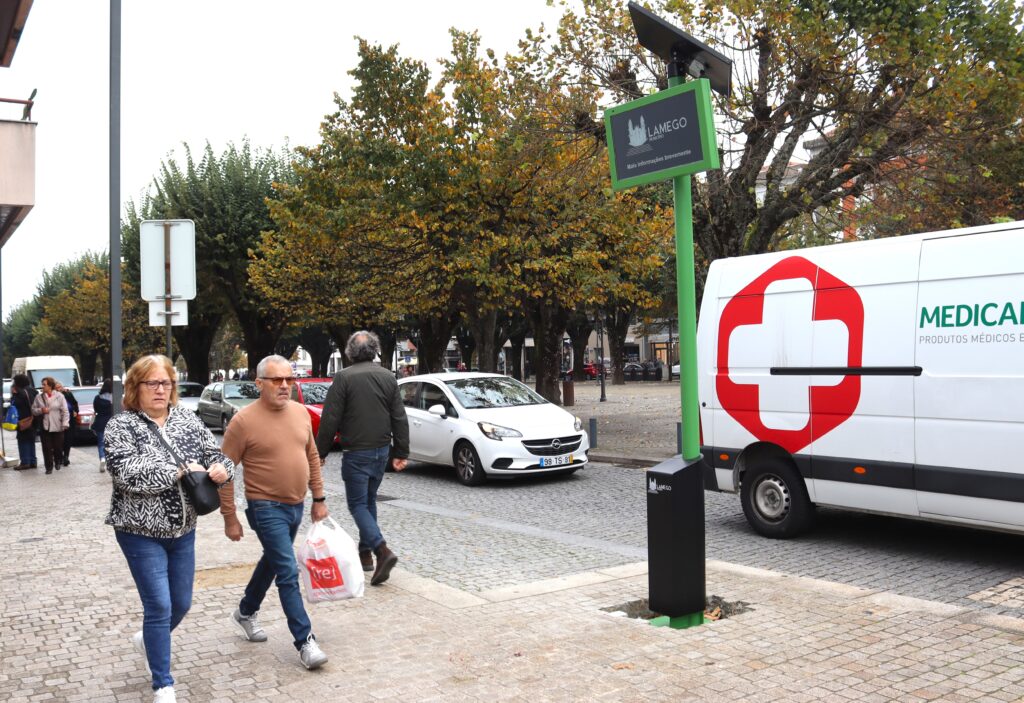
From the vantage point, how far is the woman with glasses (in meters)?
4.20

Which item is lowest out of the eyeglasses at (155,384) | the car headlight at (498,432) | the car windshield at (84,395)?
the car headlight at (498,432)

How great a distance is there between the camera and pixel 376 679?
15.4 feet

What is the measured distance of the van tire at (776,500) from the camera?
8.28 metres

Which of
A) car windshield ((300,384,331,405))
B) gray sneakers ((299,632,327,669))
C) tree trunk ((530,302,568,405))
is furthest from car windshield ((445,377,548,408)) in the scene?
tree trunk ((530,302,568,405))

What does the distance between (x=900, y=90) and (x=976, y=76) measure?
3.70 ft

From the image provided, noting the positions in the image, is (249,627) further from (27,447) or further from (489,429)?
(27,447)

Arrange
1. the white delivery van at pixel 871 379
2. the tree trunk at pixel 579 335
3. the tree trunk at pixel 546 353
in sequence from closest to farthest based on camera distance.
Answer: the white delivery van at pixel 871 379
the tree trunk at pixel 546 353
the tree trunk at pixel 579 335

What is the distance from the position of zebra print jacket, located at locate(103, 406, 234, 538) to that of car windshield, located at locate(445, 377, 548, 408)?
9031mm

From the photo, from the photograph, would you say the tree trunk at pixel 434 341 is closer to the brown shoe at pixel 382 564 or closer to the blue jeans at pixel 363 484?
the blue jeans at pixel 363 484

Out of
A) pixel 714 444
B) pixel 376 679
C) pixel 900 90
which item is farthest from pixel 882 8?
pixel 376 679

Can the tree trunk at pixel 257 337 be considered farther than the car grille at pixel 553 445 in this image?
Yes

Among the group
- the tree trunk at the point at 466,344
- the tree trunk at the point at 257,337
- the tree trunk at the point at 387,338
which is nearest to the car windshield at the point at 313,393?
the tree trunk at the point at 257,337

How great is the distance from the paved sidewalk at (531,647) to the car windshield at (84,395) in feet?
63.0

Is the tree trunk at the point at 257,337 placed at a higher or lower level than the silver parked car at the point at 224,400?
higher
